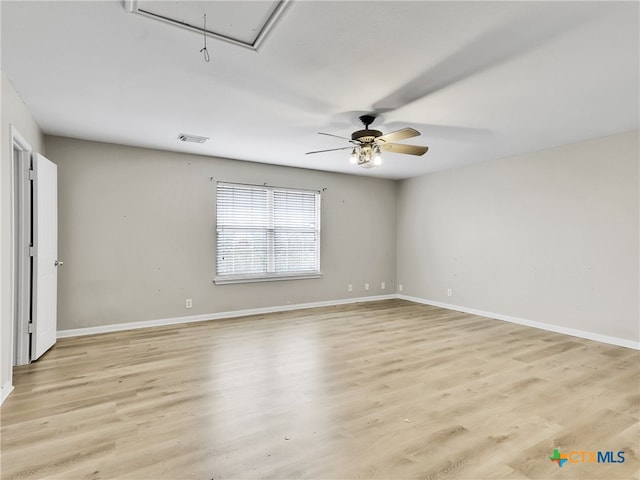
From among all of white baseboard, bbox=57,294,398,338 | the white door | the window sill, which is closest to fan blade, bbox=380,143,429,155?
the window sill

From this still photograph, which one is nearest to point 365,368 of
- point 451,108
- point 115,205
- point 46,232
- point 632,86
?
point 451,108

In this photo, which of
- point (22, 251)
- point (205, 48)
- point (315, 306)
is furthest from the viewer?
point (315, 306)

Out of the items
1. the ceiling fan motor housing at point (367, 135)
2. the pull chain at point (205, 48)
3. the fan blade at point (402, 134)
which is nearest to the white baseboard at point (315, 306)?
the ceiling fan motor housing at point (367, 135)

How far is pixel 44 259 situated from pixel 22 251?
285 millimetres

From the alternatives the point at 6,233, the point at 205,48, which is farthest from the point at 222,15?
the point at 6,233

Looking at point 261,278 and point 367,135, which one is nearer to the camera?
point 367,135

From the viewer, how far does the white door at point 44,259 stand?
11.0 ft

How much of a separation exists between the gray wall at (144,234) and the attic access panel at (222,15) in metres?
3.25

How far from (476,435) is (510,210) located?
3973 millimetres

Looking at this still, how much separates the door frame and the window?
2363mm

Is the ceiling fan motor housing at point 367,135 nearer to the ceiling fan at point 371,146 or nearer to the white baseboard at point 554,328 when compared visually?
the ceiling fan at point 371,146

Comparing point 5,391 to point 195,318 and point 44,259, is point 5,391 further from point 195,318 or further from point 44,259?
point 195,318

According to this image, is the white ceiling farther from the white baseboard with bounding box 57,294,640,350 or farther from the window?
the white baseboard with bounding box 57,294,640,350

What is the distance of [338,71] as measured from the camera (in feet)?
8.52
